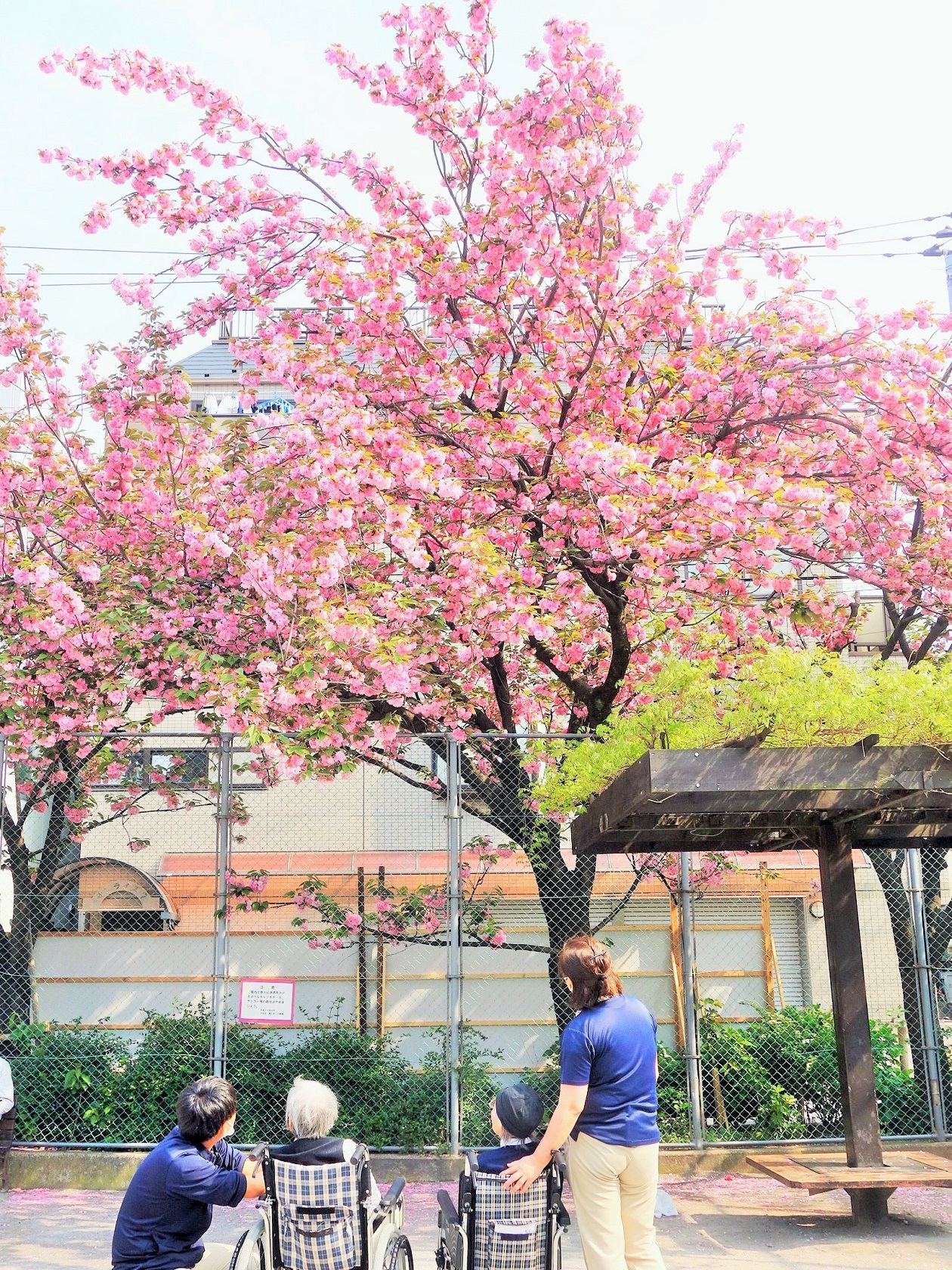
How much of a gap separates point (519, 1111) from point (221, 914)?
12.7 feet

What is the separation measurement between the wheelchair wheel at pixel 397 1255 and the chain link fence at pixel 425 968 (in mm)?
2668

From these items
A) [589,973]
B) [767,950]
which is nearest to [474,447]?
[589,973]

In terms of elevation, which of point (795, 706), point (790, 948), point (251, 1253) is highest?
point (795, 706)

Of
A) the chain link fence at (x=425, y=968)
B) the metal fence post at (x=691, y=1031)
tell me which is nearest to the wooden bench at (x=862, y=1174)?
the metal fence post at (x=691, y=1031)

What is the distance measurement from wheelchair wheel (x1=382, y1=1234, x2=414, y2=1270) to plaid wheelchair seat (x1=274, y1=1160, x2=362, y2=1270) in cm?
22

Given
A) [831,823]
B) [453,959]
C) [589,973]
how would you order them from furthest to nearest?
[453,959] < [831,823] < [589,973]

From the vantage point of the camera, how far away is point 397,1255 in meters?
4.10

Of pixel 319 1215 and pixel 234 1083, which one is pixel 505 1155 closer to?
pixel 319 1215

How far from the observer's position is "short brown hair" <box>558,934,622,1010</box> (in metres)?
4.02

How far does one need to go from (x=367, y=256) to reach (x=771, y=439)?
3077mm

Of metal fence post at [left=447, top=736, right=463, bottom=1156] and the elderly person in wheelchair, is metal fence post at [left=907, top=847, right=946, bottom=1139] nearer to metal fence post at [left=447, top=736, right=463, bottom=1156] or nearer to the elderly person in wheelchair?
metal fence post at [left=447, top=736, right=463, bottom=1156]

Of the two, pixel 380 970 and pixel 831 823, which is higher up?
pixel 831 823

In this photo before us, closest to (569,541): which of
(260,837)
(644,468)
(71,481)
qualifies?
(644,468)

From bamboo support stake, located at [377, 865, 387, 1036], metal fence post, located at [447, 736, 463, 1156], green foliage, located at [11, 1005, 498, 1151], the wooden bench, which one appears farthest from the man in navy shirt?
bamboo support stake, located at [377, 865, 387, 1036]
